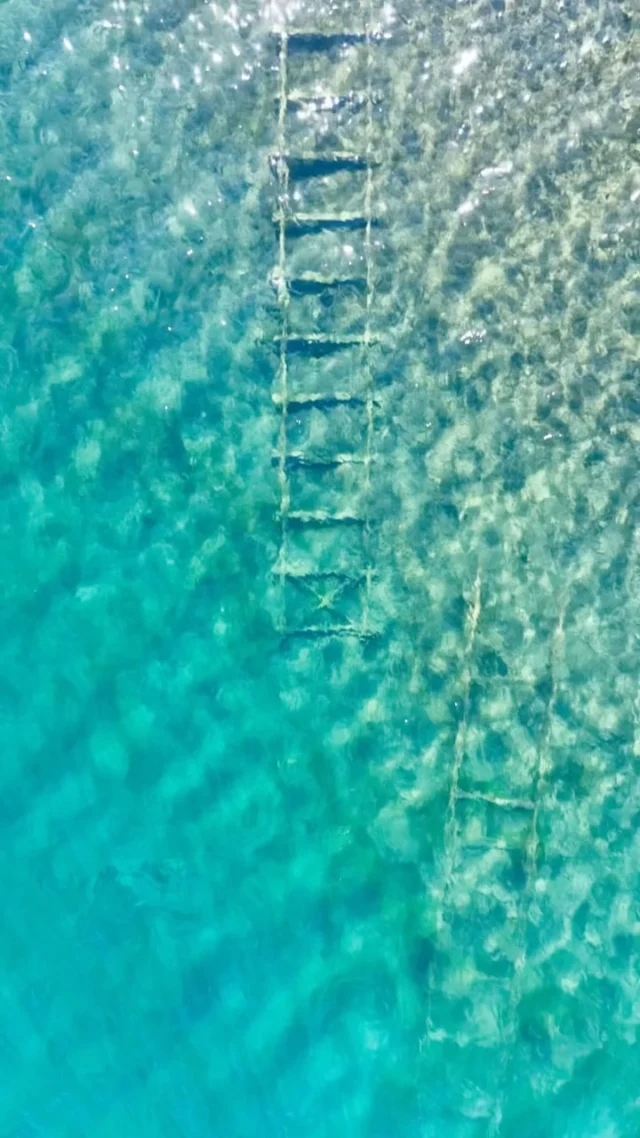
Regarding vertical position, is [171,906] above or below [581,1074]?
above

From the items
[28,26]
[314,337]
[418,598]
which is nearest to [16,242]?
[28,26]

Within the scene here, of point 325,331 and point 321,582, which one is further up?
point 325,331

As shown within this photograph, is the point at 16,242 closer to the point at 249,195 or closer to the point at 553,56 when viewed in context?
the point at 249,195

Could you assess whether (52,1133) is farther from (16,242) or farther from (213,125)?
(213,125)

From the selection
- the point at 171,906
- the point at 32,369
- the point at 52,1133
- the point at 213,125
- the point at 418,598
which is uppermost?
the point at 213,125
